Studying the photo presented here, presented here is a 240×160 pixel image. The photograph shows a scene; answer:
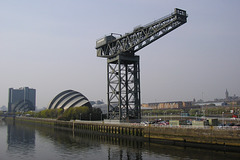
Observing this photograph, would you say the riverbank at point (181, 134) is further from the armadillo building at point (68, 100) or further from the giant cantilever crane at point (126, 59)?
the armadillo building at point (68, 100)

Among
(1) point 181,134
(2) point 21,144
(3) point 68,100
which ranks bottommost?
(2) point 21,144

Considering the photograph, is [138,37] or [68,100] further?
[68,100]

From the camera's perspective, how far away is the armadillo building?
143000 millimetres

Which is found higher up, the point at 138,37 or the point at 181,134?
the point at 138,37

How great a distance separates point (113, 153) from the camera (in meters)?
44.6

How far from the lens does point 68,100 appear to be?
150625 mm

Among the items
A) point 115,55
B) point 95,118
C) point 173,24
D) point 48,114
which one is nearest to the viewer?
point 173,24

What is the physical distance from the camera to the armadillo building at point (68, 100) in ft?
469

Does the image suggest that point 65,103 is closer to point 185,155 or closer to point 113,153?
point 113,153

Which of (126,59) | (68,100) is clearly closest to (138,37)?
(126,59)

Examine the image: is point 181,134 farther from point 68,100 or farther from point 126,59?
point 68,100

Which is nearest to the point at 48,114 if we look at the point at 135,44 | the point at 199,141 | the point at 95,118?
the point at 95,118

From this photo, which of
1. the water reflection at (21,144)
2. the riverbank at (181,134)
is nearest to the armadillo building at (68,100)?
the water reflection at (21,144)

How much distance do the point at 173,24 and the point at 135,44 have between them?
1170 centimetres
